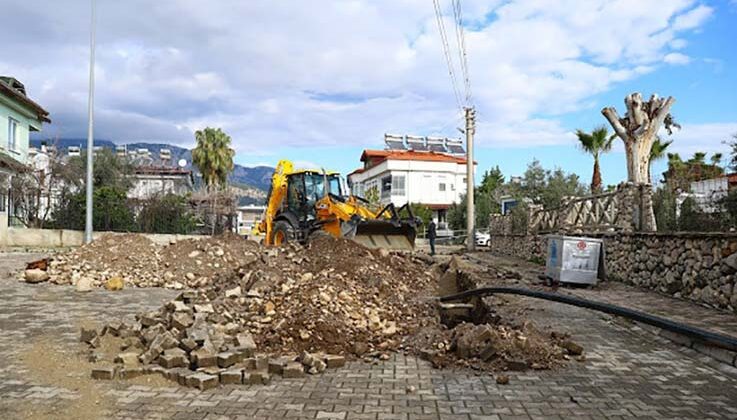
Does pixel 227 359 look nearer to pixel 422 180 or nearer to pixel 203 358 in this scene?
pixel 203 358

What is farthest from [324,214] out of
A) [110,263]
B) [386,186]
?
[386,186]

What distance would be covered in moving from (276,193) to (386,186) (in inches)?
1594

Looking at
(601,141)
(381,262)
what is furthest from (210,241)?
(601,141)

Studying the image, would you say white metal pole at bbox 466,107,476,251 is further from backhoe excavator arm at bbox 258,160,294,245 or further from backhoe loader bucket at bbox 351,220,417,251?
backhoe loader bucket at bbox 351,220,417,251

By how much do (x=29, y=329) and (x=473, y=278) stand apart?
8146 mm

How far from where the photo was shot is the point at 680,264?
1079cm

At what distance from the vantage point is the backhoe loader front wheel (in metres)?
17.7

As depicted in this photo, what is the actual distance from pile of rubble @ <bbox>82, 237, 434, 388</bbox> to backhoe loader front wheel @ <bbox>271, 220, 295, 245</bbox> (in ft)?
24.8

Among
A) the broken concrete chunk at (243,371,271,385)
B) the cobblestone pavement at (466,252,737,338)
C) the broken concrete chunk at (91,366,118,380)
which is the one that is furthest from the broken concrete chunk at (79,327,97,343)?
the cobblestone pavement at (466,252,737,338)

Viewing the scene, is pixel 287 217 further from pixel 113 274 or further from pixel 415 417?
pixel 415 417

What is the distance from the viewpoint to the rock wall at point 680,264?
9.16 metres

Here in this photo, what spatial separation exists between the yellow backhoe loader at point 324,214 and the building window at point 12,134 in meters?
18.7

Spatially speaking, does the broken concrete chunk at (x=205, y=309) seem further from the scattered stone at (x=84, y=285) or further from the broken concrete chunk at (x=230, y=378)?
the scattered stone at (x=84, y=285)

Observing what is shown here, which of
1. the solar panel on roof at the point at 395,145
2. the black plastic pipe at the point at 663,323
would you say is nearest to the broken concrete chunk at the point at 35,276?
the black plastic pipe at the point at 663,323
